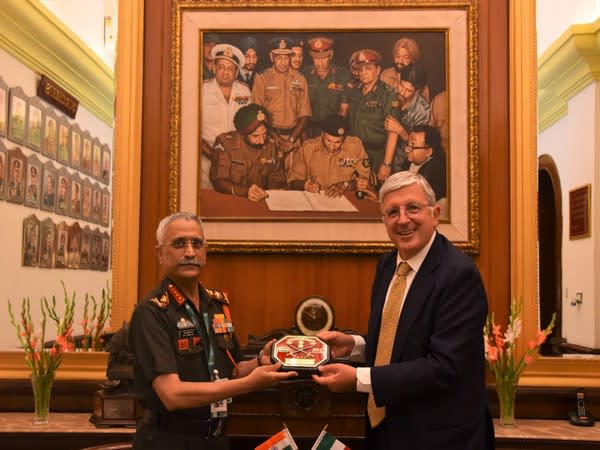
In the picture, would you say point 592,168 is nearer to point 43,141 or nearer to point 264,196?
point 264,196

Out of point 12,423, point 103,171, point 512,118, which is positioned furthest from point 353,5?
point 12,423

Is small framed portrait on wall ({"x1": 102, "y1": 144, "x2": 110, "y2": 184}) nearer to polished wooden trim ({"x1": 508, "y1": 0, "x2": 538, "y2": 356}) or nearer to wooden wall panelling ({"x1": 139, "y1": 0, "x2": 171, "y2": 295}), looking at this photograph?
wooden wall panelling ({"x1": 139, "y1": 0, "x2": 171, "y2": 295})

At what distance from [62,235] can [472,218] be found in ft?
7.47

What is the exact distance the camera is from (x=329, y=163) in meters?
3.92

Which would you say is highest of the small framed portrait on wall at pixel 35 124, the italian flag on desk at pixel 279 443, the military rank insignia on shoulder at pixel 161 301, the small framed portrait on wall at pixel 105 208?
the small framed portrait on wall at pixel 35 124

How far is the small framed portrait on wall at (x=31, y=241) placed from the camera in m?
3.88

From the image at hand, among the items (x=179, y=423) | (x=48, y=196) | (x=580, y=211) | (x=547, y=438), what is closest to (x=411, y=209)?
(x=179, y=423)

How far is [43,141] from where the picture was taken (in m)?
3.96

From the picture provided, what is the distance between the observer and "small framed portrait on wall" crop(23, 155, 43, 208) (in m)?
3.91

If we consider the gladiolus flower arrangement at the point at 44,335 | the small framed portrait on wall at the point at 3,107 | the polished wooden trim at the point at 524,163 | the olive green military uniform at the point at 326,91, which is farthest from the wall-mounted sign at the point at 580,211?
the small framed portrait on wall at the point at 3,107

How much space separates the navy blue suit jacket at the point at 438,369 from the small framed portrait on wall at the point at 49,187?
2314 millimetres

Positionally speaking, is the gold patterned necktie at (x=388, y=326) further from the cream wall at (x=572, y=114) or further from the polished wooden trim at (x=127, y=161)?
the polished wooden trim at (x=127, y=161)

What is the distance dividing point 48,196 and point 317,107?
1.58 metres

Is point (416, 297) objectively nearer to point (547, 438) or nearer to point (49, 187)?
point (547, 438)
